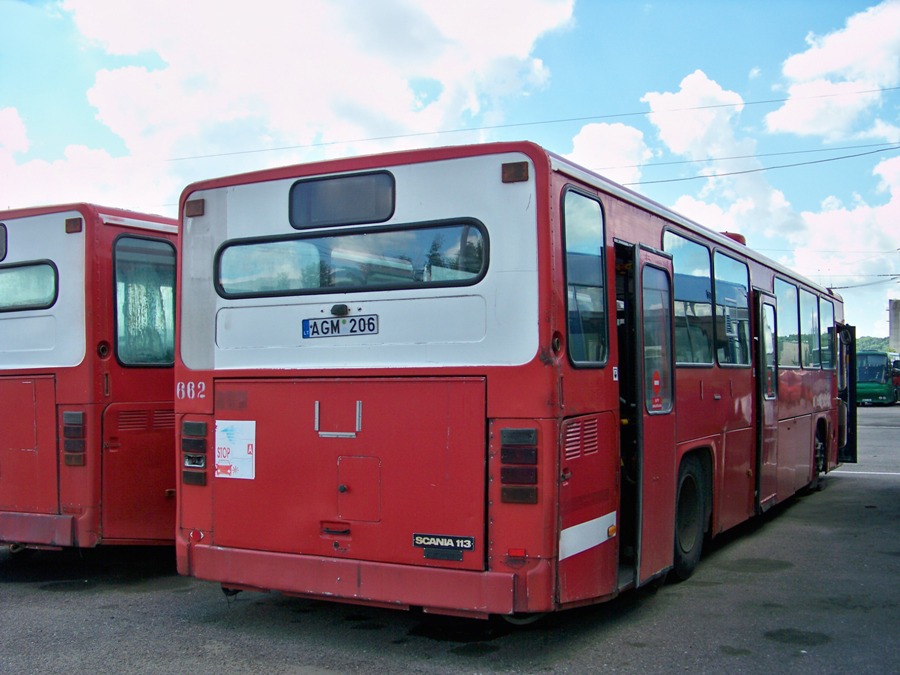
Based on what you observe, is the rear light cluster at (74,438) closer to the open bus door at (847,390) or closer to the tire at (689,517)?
the tire at (689,517)

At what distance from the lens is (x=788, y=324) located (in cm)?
1087

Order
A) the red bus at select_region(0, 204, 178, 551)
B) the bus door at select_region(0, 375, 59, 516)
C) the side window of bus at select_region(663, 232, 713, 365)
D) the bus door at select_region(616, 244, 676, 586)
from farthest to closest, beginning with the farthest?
1. the bus door at select_region(0, 375, 59, 516)
2. the red bus at select_region(0, 204, 178, 551)
3. the side window of bus at select_region(663, 232, 713, 365)
4. the bus door at select_region(616, 244, 676, 586)

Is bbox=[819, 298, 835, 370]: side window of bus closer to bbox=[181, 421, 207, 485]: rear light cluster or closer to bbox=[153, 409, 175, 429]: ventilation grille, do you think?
bbox=[153, 409, 175, 429]: ventilation grille

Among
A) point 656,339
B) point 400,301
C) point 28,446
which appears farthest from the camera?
Answer: point 28,446

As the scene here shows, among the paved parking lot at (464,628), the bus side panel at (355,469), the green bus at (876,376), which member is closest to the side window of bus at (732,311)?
the paved parking lot at (464,628)

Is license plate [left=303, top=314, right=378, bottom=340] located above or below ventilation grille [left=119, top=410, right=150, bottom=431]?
above

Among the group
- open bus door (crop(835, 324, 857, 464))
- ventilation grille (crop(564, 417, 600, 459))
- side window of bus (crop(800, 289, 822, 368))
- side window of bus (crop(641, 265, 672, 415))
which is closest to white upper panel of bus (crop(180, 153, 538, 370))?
ventilation grille (crop(564, 417, 600, 459))

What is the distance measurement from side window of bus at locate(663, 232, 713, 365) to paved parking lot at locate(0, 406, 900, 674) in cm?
191

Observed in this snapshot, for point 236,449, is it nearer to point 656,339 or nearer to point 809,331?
point 656,339

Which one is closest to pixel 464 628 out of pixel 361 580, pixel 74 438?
pixel 361 580

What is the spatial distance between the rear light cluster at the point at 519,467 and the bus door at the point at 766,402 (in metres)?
4.93

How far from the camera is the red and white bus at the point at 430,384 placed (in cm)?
516

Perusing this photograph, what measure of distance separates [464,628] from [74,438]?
3.54 m

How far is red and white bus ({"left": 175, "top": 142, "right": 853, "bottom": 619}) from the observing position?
5.16 meters
